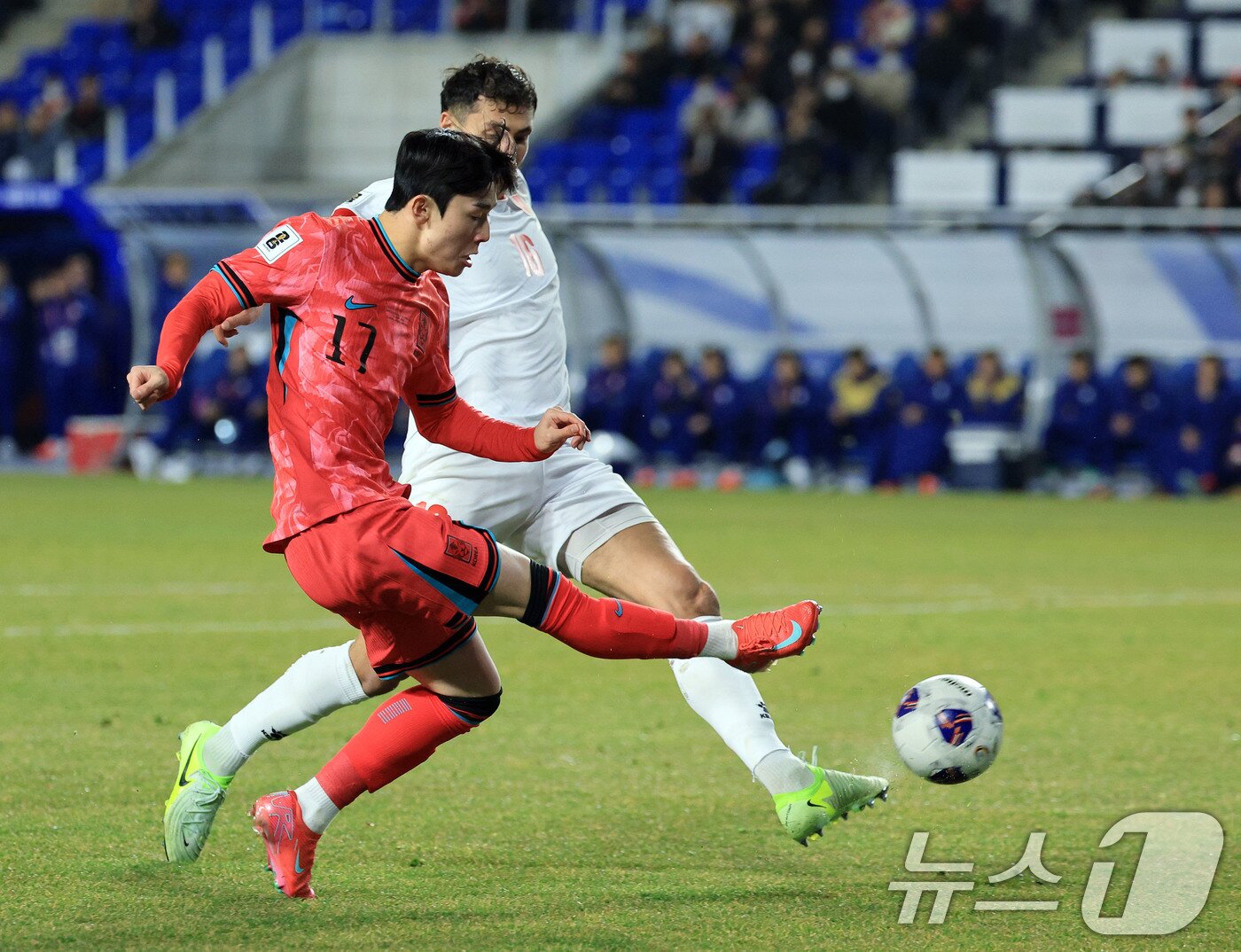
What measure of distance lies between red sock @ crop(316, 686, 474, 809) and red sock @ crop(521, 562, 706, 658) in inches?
13.8

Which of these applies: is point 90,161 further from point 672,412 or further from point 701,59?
point 672,412

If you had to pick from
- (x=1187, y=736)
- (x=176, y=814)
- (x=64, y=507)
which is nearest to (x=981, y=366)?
(x=64, y=507)

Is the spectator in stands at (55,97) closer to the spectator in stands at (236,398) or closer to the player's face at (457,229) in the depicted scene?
the spectator in stands at (236,398)

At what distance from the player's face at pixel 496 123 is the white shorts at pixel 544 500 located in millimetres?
826

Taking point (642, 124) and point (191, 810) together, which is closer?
point (191, 810)

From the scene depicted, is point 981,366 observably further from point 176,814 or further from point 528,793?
point 176,814

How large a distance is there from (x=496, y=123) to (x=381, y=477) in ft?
4.26

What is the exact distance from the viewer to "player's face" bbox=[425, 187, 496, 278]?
418cm

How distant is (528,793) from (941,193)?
15.6m

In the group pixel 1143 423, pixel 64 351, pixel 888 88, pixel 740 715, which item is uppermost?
pixel 740 715

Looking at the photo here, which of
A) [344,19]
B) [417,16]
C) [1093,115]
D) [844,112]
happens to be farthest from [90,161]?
[1093,115]

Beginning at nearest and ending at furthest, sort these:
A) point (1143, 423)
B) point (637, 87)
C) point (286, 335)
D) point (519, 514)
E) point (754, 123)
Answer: point (286, 335) < point (519, 514) < point (1143, 423) < point (754, 123) < point (637, 87)

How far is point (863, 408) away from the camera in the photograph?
1895 centimetres

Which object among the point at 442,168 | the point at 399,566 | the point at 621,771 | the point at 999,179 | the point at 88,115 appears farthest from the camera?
the point at 88,115
